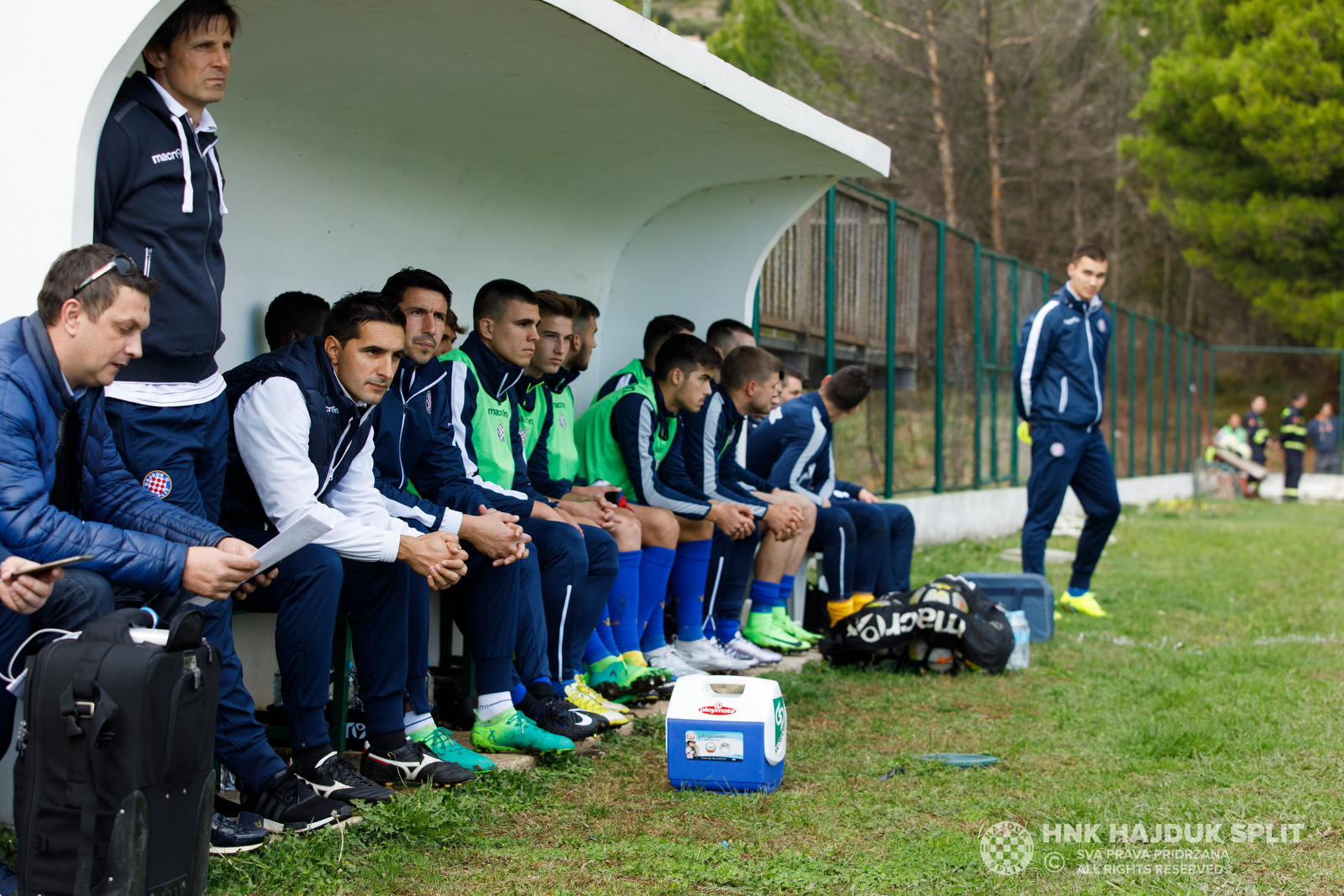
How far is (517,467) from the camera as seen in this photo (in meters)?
4.74

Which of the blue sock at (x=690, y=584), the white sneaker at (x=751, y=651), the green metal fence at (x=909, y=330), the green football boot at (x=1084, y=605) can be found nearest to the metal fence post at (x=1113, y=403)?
the green metal fence at (x=909, y=330)

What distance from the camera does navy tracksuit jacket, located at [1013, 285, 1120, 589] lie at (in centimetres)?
693

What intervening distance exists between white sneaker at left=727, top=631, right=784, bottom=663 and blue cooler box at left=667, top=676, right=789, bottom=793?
6.61 feet

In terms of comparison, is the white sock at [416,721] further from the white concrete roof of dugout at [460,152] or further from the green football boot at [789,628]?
the green football boot at [789,628]

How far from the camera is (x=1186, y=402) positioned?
23016mm

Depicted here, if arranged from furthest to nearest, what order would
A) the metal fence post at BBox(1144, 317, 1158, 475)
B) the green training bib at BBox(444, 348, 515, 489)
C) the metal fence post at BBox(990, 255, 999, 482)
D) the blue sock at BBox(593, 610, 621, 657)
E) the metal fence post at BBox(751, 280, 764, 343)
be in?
the metal fence post at BBox(1144, 317, 1158, 475) → the metal fence post at BBox(990, 255, 999, 482) → the metal fence post at BBox(751, 280, 764, 343) → the blue sock at BBox(593, 610, 621, 657) → the green training bib at BBox(444, 348, 515, 489)

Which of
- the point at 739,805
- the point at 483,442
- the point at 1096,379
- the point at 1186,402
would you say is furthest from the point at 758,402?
the point at 1186,402

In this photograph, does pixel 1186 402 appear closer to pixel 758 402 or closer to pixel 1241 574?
pixel 1241 574

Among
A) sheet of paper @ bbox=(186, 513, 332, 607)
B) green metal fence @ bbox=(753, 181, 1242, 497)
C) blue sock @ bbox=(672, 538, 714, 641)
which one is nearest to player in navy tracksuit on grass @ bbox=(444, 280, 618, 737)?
blue sock @ bbox=(672, 538, 714, 641)

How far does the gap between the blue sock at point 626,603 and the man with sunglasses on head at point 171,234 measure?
201cm

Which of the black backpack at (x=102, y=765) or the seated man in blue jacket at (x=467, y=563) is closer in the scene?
the black backpack at (x=102, y=765)

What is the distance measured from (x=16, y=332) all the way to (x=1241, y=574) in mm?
8602

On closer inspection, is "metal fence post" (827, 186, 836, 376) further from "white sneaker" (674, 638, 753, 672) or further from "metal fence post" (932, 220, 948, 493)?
"white sneaker" (674, 638, 753, 672)

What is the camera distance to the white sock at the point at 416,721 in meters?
3.73
